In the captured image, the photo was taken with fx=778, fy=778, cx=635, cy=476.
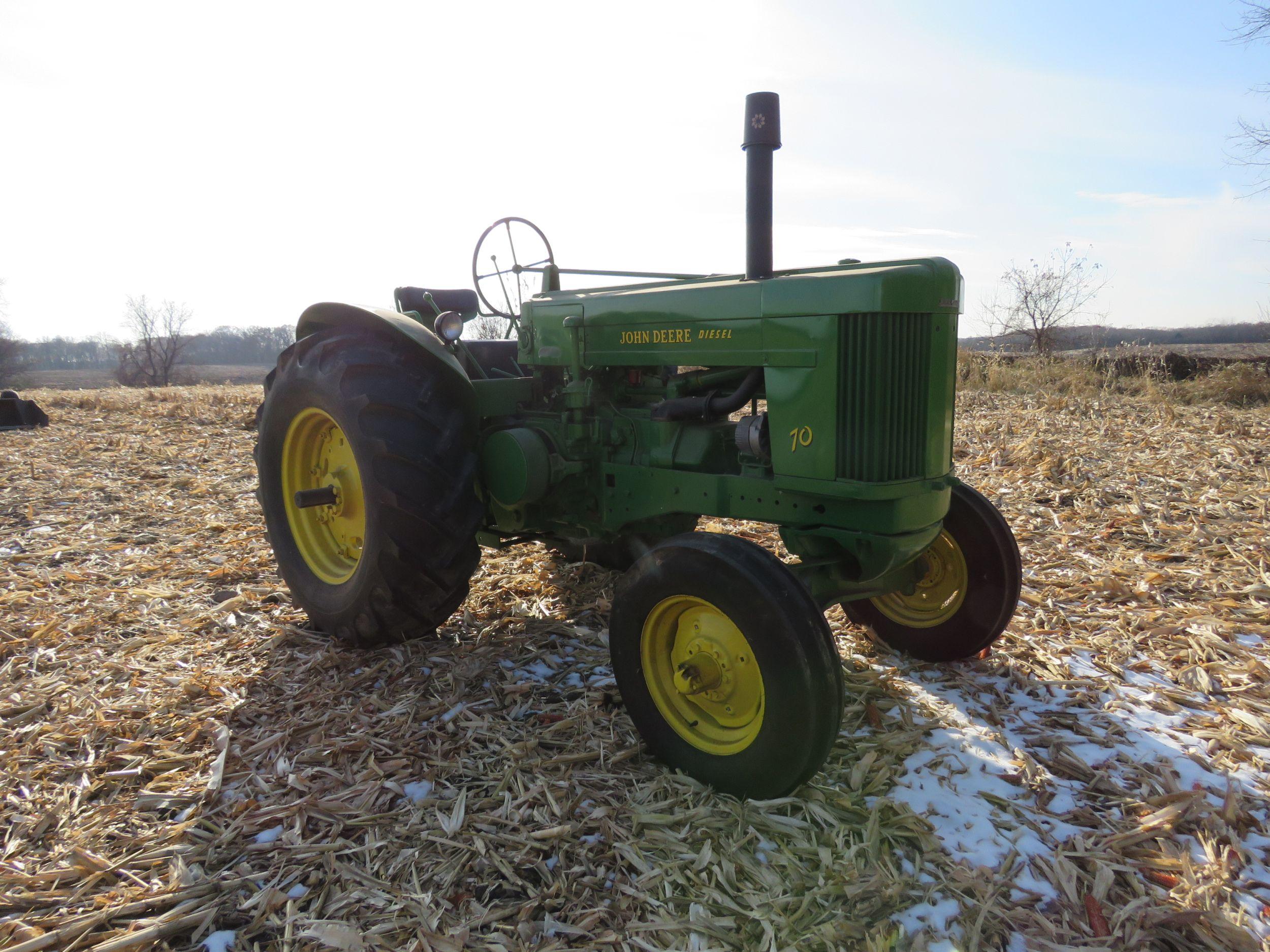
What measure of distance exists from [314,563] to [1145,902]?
343 cm

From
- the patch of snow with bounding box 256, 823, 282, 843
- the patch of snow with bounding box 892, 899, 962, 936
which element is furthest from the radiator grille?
the patch of snow with bounding box 256, 823, 282, 843

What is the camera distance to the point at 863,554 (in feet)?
9.03

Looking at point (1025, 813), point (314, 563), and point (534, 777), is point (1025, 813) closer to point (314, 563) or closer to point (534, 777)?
point (534, 777)

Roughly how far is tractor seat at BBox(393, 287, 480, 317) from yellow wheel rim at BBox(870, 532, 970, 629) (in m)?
2.65

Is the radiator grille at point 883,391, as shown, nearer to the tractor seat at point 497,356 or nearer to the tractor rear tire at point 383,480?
the tractor rear tire at point 383,480

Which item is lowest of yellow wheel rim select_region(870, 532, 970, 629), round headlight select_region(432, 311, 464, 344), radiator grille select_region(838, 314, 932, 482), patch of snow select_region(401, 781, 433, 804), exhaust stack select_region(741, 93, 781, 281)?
patch of snow select_region(401, 781, 433, 804)

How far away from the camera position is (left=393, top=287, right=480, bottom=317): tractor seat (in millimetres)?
4168

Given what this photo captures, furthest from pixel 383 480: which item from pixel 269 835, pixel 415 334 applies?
pixel 269 835

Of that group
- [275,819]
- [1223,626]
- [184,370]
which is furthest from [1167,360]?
[184,370]

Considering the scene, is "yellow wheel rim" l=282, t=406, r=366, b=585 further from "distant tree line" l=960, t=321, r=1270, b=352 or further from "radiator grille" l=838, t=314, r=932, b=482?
"distant tree line" l=960, t=321, r=1270, b=352

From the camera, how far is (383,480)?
308cm

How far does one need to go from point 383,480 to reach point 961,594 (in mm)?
2419

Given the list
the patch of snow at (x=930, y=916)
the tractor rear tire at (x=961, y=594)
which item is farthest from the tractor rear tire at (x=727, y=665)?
the tractor rear tire at (x=961, y=594)

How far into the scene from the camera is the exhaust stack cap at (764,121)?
2.62 metres
